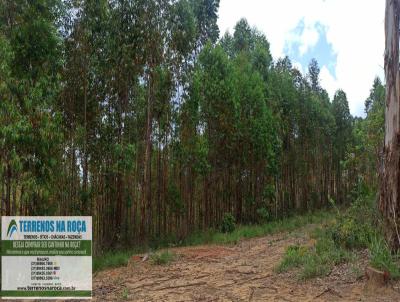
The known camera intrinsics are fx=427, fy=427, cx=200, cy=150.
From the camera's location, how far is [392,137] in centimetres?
644

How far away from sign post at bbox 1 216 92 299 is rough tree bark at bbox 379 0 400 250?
4856 mm

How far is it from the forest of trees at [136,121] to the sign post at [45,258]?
61cm

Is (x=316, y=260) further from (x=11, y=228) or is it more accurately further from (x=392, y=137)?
(x=11, y=228)

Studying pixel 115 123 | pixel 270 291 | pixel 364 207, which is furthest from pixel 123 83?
pixel 270 291

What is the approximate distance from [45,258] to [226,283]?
3049mm

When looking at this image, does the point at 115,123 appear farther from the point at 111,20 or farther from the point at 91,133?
the point at 111,20

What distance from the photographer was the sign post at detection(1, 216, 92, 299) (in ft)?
23.3

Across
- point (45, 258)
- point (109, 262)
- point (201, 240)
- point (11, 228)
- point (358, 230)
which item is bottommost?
point (201, 240)

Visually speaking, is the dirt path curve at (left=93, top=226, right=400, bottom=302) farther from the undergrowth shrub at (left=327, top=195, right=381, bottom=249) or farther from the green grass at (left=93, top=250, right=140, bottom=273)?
the undergrowth shrub at (left=327, top=195, right=381, bottom=249)

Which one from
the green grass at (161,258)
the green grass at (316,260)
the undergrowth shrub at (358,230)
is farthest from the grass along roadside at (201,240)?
the undergrowth shrub at (358,230)

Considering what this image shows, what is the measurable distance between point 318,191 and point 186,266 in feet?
77.8

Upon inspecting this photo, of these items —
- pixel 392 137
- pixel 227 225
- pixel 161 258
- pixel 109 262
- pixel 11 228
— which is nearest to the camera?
pixel 392 137

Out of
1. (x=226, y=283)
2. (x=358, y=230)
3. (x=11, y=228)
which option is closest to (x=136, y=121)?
(x=11, y=228)

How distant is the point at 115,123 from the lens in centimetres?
1258
